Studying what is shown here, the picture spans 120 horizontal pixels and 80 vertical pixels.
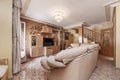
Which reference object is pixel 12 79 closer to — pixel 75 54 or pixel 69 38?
pixel 75 54

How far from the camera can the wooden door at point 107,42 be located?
23.8ft

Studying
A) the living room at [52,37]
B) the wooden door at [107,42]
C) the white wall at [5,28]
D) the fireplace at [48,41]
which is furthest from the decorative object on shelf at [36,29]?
the wooden door at [107,42]

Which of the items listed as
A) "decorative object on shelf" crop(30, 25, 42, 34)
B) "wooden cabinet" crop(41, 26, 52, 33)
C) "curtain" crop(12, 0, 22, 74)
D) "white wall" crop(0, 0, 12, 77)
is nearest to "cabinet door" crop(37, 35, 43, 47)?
"decorative object on shelf" crop(30, 25, 42, 34)

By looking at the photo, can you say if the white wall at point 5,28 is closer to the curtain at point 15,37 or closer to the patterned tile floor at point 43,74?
the curtain at point 15,37

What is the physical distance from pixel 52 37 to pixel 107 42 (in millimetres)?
3926

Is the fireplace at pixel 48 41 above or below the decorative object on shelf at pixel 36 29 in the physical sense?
below

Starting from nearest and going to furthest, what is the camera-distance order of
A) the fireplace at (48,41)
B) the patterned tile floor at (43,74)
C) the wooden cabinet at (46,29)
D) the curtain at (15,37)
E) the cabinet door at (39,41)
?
1. the patterned tile floor at (43,74)
2. the curtain at (15,37)
3. the cabinet door at (39,41)
4. the wooden cabinet at (46,29)
5. the fireplace at (48,41)

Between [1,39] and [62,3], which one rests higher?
[62,3]

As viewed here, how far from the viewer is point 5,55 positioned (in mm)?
2879

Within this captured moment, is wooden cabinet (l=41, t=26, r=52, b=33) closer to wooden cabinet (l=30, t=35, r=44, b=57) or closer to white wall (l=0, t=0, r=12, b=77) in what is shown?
wooden cabinet (l=30, t=35, r=44, b=57)

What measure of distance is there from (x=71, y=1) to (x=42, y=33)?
343 cm

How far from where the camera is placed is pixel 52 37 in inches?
320

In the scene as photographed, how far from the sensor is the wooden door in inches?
285

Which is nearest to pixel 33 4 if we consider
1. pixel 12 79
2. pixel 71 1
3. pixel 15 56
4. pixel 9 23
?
pixel 71 1
